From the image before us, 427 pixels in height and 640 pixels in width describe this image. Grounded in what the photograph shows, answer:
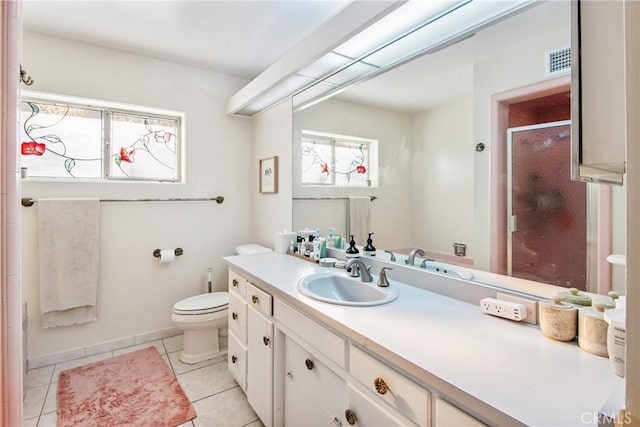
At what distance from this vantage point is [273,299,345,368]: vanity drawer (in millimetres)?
1081

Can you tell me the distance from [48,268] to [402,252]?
8.38 ft

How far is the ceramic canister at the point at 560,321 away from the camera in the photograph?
910 millimetres

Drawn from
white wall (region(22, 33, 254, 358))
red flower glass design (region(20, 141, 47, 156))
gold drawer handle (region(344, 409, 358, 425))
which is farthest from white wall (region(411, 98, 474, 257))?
red flower glass design (region(20, 141, 47, 156))

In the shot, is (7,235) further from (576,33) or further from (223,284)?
(223,284)

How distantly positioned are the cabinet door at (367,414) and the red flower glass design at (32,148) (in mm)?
2787

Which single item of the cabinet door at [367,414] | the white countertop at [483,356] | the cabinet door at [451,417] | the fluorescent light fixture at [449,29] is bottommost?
the cabinet door at [367,414]

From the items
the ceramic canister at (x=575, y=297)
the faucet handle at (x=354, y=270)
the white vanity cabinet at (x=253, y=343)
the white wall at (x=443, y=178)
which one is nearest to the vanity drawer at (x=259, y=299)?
the white vanity cabinet at (x=253, y=343)

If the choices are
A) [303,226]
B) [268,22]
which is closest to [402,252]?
[303,226]

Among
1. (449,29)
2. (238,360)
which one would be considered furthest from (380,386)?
(449,29)

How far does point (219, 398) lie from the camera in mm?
1952

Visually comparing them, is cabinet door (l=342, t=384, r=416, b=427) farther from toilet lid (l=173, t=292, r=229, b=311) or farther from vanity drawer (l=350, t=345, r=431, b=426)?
toilet lid (l=173, t=292, r=229, b=311)

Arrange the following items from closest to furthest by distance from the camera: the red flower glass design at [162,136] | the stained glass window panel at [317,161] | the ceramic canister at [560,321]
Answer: the ceramic canister at [560,321], the stained glass window panel at [317,161], the red flower glass design at [162,136]

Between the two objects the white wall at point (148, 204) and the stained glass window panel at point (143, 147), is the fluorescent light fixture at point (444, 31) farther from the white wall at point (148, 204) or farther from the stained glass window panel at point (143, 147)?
the stained glass window panel at point (143, 147)

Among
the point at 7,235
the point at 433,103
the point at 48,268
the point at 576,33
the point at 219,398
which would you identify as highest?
the point at 433,103
